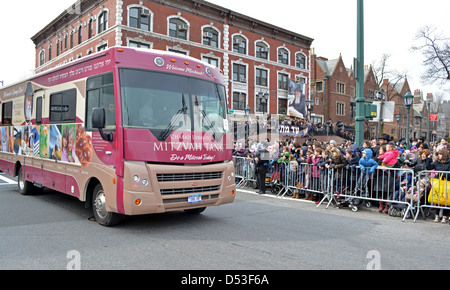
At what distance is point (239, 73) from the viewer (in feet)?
124

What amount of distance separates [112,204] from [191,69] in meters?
3.03

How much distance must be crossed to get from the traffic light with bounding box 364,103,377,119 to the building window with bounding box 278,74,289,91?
105ft

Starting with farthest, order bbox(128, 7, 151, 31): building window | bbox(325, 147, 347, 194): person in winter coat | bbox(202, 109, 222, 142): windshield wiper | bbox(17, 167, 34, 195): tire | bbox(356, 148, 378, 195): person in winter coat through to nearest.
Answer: bbox(128, 7, 151, 31): building window
bbox(17, 167, 34, 195): tire
bbox(325, 147, 347, 194): person in winter coat
bbox(356, 148, 378, 195): person in winter coat
bbox(202, 109, 222, 142): windshield wiper

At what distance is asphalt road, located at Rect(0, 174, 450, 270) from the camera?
4727mm

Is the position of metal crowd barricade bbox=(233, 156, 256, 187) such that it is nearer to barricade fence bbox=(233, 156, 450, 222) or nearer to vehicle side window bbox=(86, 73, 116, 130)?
barricade fence bbox=(233, 156, 450, 222)

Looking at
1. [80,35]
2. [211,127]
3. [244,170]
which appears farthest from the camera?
[80,35]

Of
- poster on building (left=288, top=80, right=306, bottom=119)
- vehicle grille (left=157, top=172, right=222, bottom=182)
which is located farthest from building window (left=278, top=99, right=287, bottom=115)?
vehicle grille (left=157, top=172, right=222, bottom=182)

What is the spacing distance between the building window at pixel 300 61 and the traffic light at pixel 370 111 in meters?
35.0

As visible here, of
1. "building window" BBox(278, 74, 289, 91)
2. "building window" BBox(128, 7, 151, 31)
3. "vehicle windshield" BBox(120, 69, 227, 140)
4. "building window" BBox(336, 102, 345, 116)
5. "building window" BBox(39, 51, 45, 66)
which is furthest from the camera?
"building window" BBox(336, 102, 345, 116)

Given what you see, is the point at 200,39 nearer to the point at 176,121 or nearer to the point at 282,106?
the point at 282,106

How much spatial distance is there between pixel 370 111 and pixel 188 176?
23.6 feet

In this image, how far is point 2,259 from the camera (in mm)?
4727

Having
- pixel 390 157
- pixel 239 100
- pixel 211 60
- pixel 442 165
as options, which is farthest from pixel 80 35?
pixel 442 165

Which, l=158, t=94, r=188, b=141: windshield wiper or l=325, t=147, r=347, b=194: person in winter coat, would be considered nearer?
l=158, t=94, r=188, b=141: windshield wiper
